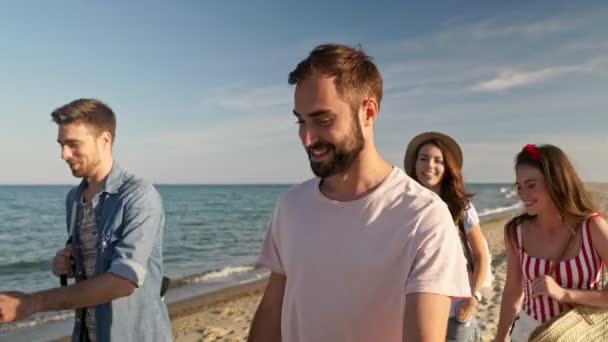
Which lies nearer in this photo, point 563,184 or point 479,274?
point 563,184

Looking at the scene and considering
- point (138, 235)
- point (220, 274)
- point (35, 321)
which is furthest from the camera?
point (220, 274)

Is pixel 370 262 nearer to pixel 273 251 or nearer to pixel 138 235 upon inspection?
pixel 273 251

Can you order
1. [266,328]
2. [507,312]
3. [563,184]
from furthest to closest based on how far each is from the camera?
[507,312] < [563,184] < [266,328]

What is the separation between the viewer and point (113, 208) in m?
2.82

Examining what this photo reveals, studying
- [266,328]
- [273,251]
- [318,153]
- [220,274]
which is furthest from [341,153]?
[220,274]

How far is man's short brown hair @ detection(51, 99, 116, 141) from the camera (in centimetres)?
297

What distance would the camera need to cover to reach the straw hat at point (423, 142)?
4.13 meters

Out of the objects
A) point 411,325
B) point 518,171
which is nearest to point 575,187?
point 518,171

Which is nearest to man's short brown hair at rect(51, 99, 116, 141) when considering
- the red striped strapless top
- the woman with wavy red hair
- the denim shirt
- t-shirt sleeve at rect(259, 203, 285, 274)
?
the denim shirt

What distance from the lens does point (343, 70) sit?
5.86 ft

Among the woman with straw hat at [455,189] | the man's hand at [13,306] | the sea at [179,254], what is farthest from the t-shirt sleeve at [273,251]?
the sea at [179,254]

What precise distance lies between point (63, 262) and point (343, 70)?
2.18 meters

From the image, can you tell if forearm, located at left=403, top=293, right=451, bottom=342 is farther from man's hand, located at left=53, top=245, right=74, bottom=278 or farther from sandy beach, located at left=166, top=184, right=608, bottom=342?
sandy beach, located at left=166, top=184, right=608, bottom=342

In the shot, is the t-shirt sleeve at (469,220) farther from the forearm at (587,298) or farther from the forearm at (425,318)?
the forearm at (425,318)
